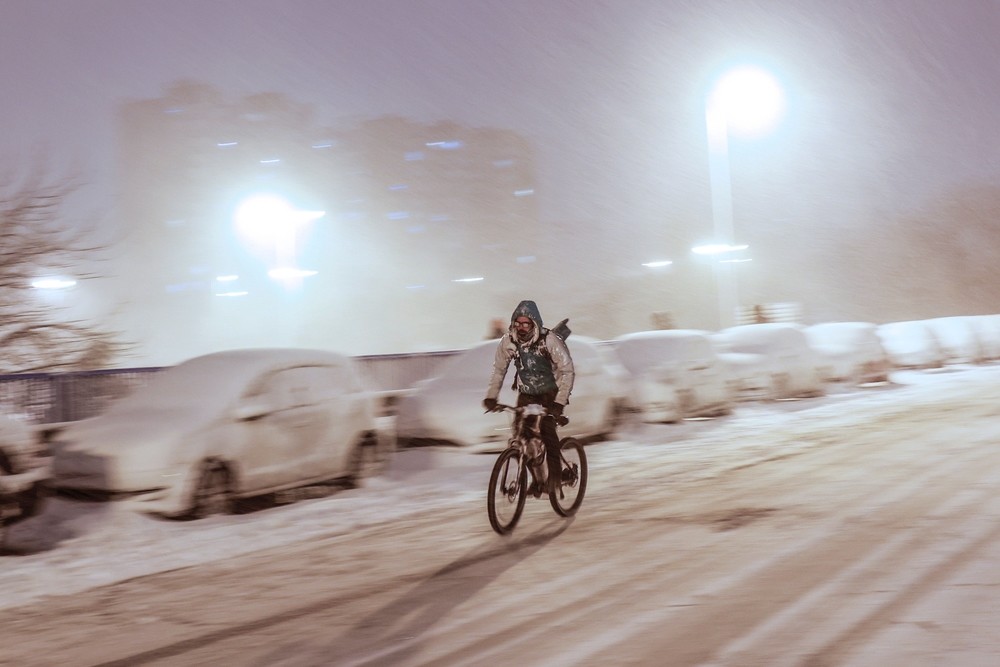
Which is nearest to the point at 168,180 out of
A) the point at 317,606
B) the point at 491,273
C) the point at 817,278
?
the point at 491,273

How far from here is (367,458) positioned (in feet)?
35.5

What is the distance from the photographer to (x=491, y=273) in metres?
60.2

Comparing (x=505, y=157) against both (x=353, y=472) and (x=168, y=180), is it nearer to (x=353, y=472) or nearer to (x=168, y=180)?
(x=168, y=180)

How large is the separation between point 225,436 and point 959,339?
2697cm

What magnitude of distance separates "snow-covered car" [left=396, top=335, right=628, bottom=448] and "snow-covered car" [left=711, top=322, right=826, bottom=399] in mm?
4575

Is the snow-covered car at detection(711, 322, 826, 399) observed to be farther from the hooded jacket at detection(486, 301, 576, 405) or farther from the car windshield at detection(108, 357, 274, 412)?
the hooded jacket at detection(486, 301, 576, 405)

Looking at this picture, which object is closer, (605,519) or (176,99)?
(605,519)

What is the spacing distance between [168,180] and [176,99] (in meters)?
3.00

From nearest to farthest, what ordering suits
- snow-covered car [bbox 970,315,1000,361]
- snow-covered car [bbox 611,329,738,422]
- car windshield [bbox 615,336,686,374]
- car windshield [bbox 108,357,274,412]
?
car windshield [bbox 108,357,274,412] < snow-covered car [bbox 611,329,738,422] < car windshield [bbox 615,336,686,374] < snow-covered car [bbox 970,315,1000,361]

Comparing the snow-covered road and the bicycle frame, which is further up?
the bicycle frame

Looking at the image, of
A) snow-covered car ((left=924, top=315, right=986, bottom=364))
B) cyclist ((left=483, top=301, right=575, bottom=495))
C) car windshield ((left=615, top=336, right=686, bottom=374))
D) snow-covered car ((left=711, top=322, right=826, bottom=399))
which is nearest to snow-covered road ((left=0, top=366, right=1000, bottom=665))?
cyclist ((left=483, top=301, right=575, bottom=495))

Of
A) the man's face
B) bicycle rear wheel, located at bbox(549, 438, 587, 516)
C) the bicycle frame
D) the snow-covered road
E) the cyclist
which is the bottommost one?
the snow-covered road

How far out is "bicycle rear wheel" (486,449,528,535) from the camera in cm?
758

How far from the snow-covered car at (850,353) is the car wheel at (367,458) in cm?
1339
